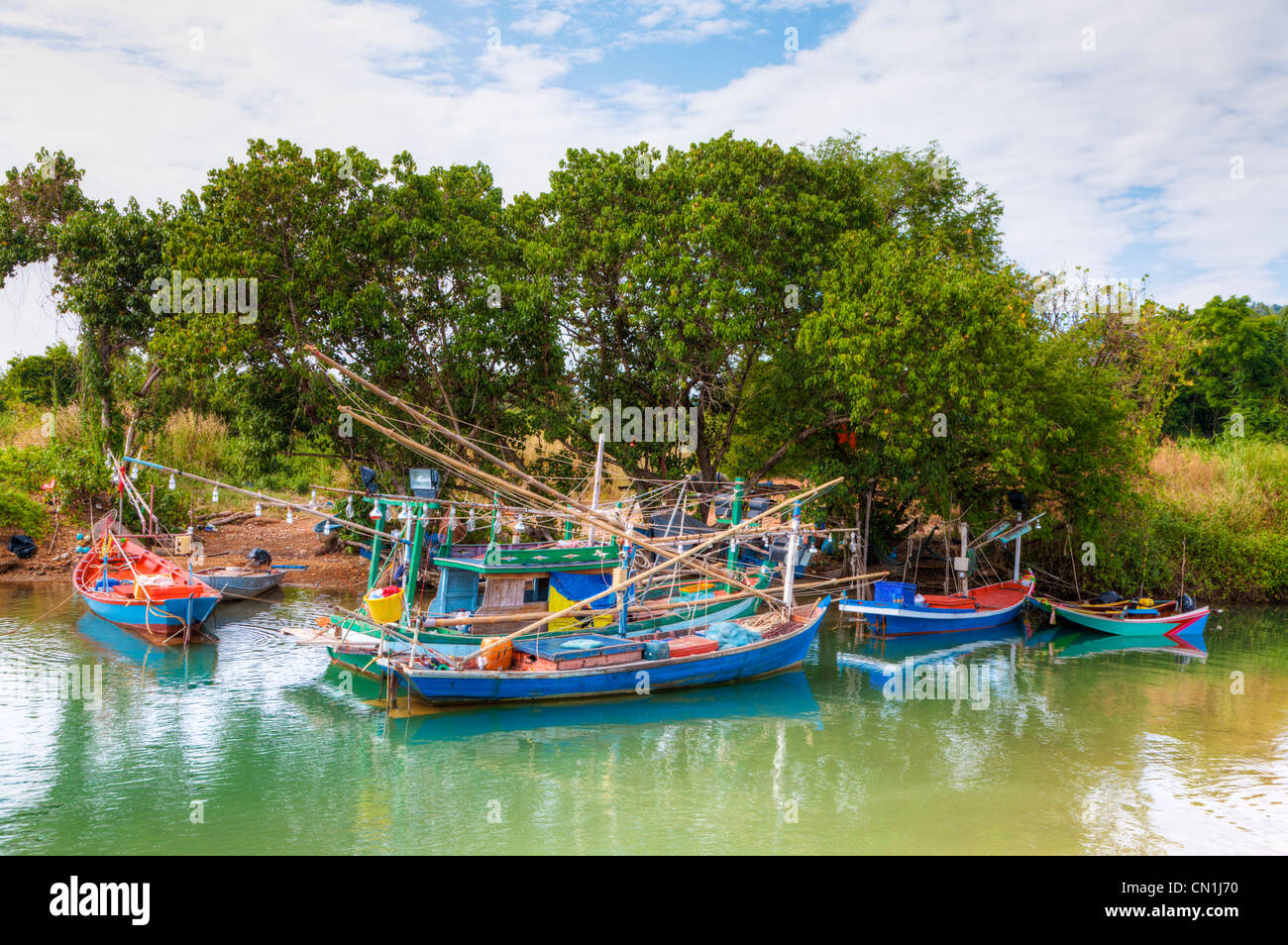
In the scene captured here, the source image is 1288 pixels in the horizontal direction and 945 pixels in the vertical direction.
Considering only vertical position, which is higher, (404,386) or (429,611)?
(404,386)

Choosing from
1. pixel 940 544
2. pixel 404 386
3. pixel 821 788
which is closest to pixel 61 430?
pixel 404 386

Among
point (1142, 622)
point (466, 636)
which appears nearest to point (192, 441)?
point (466, 636)

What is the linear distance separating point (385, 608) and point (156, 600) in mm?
6425

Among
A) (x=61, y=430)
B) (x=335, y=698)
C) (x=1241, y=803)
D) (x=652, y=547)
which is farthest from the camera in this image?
(x=61, y=430)

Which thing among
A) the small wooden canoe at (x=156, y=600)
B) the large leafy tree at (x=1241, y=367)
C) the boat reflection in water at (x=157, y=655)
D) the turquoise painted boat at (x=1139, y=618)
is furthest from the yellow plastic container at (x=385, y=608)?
the large leafy tree at (x=1241, y=367)

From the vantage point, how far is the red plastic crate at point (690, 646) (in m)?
17.4

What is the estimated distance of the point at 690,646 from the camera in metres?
17.5

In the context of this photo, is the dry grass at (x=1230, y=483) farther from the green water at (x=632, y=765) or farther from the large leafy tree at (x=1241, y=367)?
the green water at (x=632, y=765)

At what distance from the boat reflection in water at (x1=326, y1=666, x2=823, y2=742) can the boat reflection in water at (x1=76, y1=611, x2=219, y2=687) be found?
8.75 ft

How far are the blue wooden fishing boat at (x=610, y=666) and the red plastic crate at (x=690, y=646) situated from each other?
21 mm

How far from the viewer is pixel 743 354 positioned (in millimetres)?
26750

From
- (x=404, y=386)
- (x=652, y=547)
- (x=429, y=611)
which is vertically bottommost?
(x=429, y=611)
